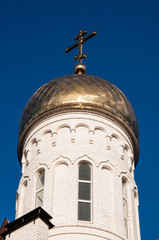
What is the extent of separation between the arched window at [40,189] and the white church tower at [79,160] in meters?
0.04

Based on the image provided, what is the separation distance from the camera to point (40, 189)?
65.8 ft

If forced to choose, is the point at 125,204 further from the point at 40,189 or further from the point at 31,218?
the point at 31,218

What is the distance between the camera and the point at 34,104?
22750 millimetres

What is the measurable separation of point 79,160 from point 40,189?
67.2 inches

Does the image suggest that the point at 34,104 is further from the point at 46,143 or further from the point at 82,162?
the point at 82,162

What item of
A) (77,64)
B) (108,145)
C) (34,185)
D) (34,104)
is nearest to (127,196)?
(108,145)

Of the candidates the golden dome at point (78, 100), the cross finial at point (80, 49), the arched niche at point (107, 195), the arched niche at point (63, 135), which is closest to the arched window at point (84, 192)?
the arched niche at point (107, 195)

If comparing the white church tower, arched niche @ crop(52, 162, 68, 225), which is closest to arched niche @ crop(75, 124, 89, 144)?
the white church tower

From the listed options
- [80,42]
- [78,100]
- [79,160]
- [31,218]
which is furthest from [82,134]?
[80,42]

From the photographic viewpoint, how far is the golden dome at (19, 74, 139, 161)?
22.0m

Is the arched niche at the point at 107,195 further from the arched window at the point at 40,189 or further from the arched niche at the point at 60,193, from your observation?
the arched window at the point at 40,189

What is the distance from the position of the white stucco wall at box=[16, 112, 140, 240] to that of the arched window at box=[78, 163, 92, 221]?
18 centimetres

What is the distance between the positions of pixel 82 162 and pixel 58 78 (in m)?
5.01

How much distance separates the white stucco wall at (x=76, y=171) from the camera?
1847 centimetres
